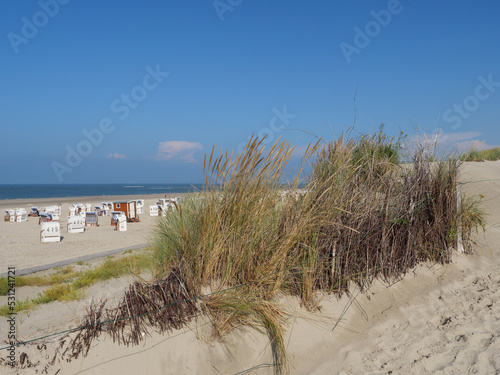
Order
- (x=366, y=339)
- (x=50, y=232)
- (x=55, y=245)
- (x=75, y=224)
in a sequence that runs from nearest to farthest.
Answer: (x=366, y=339) < (x=55, y=245) < (x=50, y=232) < (x=75, y=224)

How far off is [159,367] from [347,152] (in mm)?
2883

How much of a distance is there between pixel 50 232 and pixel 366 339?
1053 cm

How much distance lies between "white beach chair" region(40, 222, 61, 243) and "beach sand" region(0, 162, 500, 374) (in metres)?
7.15

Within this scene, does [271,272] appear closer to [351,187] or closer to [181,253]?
[181,253]

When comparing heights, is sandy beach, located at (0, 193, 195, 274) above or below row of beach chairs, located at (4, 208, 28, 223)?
below

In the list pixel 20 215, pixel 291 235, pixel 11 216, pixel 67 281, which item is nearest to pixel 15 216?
pixel 20 215

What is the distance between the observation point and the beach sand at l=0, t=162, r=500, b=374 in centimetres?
251

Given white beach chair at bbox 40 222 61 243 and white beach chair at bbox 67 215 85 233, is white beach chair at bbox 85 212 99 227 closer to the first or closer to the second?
white beach chair at bbox 67 215 85 233

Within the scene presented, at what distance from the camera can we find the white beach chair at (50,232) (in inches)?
409

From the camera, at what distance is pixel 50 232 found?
1049cm

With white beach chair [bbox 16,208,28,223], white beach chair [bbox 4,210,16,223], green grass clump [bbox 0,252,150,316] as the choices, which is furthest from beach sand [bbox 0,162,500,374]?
white beach chair [bbox 4,210,16,223]

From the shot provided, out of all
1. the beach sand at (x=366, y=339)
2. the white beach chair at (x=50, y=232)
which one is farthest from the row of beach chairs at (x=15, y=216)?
the beach sand at (x=366, y=339)

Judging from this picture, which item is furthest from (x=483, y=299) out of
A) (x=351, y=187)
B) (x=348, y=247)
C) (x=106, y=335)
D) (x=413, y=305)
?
(x=106, y=335)

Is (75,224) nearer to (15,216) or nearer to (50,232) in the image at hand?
(50,232)
